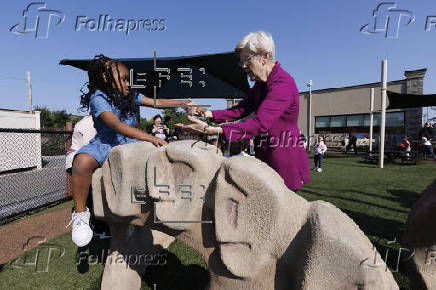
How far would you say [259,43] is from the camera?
1553mm

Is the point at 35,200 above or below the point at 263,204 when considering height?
below

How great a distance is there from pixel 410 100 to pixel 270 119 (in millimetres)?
11092

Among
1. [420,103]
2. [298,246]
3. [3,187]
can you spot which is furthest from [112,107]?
[420,103]

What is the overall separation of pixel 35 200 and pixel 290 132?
21.0 ft

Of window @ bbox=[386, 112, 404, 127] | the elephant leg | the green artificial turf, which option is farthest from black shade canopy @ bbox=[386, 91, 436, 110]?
window @ bbox=[386, 112, 404, 127]

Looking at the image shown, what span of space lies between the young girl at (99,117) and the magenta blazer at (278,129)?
0.64 m

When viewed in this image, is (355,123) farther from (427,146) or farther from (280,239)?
(280,239)

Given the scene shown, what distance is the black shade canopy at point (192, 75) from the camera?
3.71m

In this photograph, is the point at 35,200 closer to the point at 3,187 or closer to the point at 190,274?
the point at 3,187

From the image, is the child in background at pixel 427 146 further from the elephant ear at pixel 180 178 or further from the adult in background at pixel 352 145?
the elephant ear at pixel 180 178

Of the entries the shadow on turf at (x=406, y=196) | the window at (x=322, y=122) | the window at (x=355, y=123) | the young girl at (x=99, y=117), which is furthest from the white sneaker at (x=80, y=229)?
the window at (x=322, y=122)

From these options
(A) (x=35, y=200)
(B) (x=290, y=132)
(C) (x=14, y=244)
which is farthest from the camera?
(A) (x=35, y=200)

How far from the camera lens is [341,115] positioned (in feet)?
81.7

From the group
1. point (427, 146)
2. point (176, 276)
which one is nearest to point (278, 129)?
point (176, 276)
